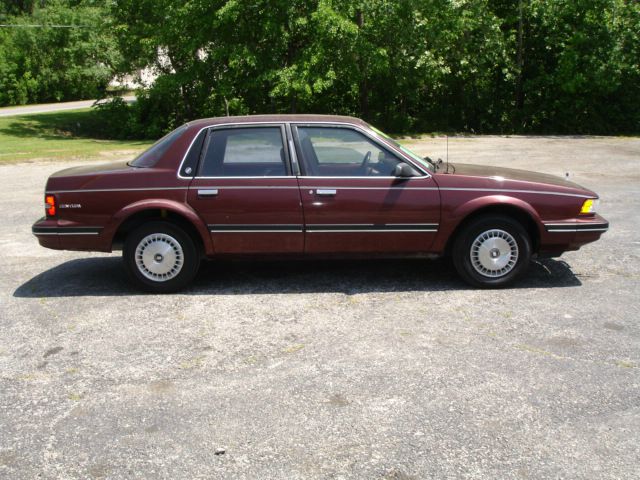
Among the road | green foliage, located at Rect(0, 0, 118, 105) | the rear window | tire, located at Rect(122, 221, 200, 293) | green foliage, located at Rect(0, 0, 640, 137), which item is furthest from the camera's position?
green foliage, located at Rect(0, 0, 118, 105)

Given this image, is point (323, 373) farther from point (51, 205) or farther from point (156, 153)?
point (51, 205)

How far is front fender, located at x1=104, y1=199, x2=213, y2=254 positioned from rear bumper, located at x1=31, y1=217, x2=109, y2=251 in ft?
0.37

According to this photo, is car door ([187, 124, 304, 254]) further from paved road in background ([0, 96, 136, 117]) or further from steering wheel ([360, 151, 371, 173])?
paved road in background ([0, 96, 136, 117])

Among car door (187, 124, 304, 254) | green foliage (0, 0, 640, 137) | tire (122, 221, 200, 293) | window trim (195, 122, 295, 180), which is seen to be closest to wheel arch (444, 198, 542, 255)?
car door (187, 124, 304, 254)

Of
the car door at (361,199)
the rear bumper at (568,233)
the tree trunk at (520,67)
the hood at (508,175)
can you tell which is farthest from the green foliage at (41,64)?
the rear bumper at (568,233)

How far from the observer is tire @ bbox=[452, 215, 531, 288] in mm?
6328

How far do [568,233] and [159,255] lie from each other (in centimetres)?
373

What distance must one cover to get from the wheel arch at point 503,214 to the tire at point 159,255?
2385 millimetres

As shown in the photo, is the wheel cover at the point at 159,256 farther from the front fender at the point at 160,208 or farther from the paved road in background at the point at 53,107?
the paved road in background at the point at 53,107

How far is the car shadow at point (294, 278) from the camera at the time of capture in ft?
21.4

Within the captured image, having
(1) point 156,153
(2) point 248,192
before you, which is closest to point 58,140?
(1) point 156,153

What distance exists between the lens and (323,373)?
4609mm

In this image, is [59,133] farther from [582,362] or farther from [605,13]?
[582,362]

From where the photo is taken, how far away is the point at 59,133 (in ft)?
94.7
